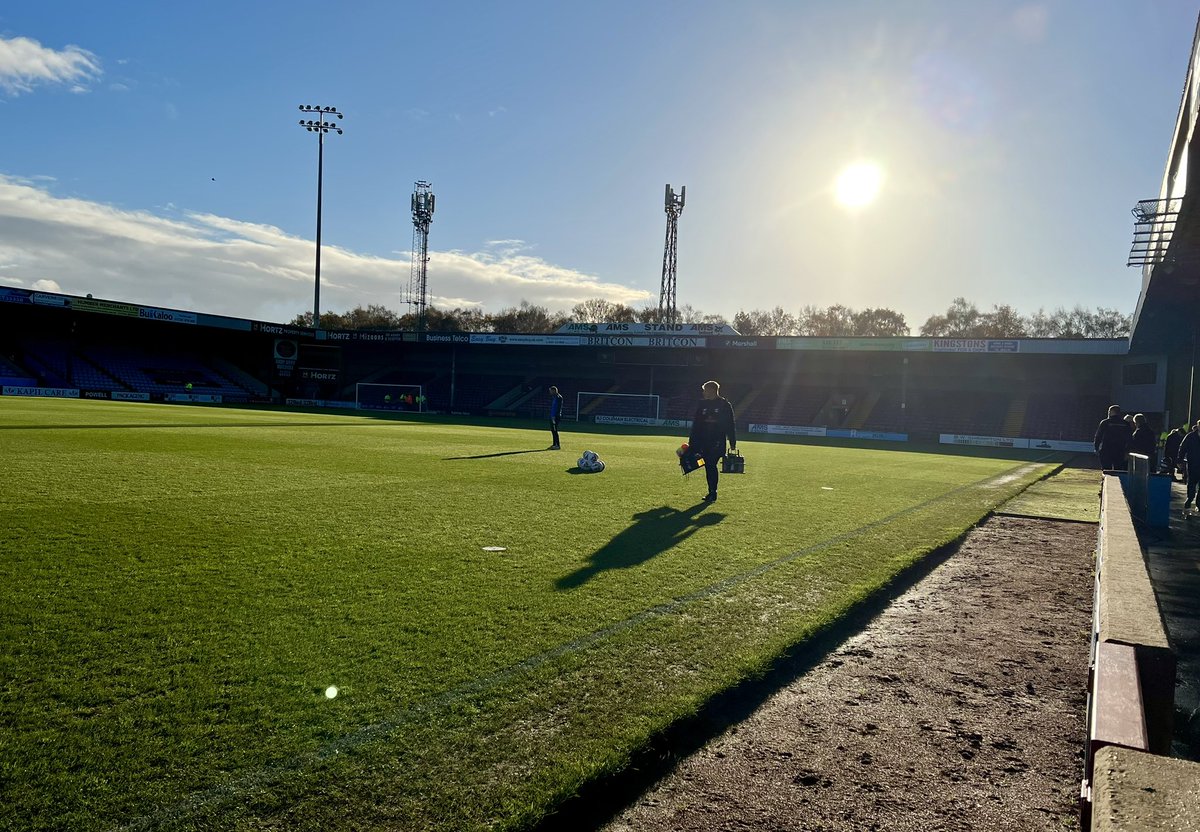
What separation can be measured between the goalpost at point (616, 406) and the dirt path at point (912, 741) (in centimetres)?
4329

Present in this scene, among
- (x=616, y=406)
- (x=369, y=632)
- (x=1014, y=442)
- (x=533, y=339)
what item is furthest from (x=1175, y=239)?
(x=533, y=339)

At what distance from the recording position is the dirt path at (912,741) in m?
2.85

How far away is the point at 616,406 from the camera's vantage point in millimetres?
51188

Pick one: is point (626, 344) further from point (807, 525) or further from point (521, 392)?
point (807, 525)

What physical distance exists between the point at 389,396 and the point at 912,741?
54.3 m

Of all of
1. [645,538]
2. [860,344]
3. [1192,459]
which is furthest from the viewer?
[860,344]

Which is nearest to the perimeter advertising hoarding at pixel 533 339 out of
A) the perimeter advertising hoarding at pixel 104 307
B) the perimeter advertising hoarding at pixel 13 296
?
the perimeter advertising hoarding at pixel 104 307

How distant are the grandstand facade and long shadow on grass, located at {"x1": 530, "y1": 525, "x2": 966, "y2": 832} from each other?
35.0 meters

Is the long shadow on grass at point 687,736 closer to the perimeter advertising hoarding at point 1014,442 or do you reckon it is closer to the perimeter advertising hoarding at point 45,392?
the perimeter advertising hoarding at point 1014,442

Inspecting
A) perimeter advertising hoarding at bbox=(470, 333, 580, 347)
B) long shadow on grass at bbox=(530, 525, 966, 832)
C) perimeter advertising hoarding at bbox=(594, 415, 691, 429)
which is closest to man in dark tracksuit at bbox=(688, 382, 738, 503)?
long shadow on grass at bbox=(530, 525, 966, 832)

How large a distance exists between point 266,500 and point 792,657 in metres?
7.35

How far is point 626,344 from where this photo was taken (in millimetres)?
48281

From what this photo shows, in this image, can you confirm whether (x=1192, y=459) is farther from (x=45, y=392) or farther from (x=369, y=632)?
(x=45, y=392)

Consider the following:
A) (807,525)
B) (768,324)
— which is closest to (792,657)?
(807,525)
